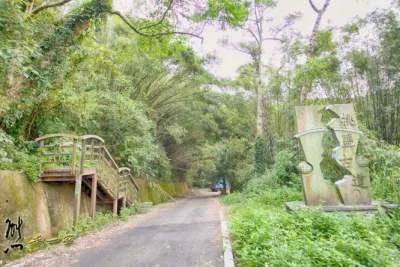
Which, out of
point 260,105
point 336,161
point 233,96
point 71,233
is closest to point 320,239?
point 336,161

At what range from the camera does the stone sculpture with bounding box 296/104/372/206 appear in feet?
22.3

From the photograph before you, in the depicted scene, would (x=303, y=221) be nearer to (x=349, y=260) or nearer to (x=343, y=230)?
(x=343, y=230)

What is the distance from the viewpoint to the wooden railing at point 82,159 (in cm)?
754

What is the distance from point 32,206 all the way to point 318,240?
19.2 ft

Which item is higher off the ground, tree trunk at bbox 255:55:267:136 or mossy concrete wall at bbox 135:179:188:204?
tree trunk at bbox 255:55:267:136

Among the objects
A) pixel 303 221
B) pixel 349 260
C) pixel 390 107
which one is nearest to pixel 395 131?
pixel 390 107

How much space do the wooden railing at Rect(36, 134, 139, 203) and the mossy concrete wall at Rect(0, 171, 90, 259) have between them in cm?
68

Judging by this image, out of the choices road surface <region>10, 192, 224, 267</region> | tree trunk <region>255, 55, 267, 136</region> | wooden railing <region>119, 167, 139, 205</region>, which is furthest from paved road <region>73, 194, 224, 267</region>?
tree trunk <region>255, 55, 267, 136</region>

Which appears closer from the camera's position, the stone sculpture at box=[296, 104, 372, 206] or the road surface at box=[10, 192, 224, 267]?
the road surface at box=[10, 192, 224, 267]

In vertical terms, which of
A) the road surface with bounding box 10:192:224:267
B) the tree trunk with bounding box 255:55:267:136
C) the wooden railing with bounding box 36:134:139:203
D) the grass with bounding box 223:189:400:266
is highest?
the tree trunk with bounding box 255:55:267:136

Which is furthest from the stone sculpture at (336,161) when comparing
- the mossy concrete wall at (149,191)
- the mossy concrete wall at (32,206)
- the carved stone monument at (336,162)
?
the mossy concrete wall at (149,191)

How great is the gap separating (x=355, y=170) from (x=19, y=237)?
735cm

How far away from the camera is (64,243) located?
637 cm

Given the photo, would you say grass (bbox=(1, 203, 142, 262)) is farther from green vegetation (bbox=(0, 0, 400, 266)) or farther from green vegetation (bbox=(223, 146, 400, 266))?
green vegetation (bbox=(223, 146, 400, 266))
